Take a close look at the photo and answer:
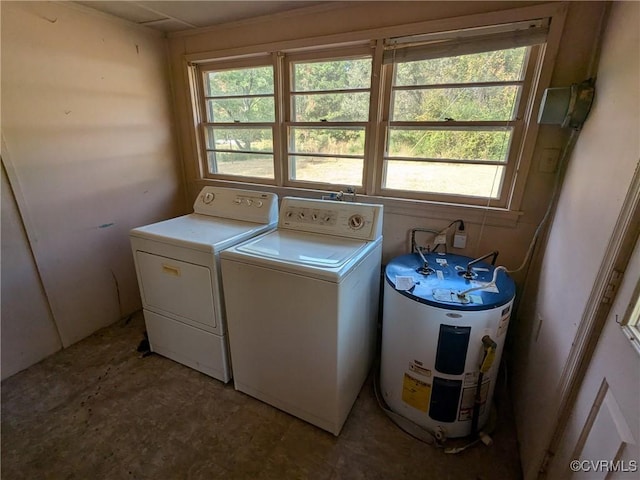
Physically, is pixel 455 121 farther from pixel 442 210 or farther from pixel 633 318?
pixel 633 318

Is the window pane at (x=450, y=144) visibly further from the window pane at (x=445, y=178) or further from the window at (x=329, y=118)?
the window at (x=329, y=118)

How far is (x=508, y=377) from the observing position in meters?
1.88

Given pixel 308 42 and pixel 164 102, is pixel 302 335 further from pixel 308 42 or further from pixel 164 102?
pixel 164 102

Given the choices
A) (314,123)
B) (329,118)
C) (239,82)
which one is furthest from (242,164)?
(329,118)

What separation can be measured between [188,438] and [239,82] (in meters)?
2.50

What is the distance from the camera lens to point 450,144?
1883mm

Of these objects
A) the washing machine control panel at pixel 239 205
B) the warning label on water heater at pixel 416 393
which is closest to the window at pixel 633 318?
the warning label on water heater at pixel 416 393

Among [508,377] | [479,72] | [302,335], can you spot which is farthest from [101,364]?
[479,72]

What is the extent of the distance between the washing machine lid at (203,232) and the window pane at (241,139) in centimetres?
78

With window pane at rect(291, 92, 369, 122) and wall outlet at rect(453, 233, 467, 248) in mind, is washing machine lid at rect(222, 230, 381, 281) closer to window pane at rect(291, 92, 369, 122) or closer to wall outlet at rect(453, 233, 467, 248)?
wall outlet at rect(453, 233, 467, 248)

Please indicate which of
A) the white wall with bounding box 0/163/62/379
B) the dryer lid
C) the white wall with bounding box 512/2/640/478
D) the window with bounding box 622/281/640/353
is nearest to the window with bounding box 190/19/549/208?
the white wall with bounding box 512/2/640/478

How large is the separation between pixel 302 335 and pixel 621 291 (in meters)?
1.19

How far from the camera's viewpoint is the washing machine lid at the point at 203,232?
1634 millimetres

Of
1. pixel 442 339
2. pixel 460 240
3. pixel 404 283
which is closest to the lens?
pixel 442 339
